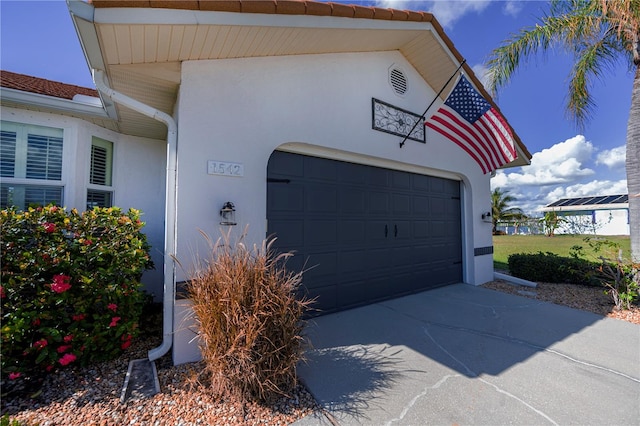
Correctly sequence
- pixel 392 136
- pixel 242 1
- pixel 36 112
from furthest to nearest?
pixel 392 136 < pixel 36 112 < pixel 242 1

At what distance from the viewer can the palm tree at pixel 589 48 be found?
5.33 meters

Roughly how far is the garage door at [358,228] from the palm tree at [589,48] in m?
3.33

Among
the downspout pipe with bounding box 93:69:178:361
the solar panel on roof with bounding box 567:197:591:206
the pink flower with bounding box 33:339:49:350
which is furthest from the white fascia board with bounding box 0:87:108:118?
the solar panel on roof with bounding box 567:197:591:206

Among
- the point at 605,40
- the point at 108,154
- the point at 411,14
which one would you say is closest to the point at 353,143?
the point at 411,14

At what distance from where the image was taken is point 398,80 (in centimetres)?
559

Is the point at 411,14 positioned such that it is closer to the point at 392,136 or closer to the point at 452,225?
the point at 392,136

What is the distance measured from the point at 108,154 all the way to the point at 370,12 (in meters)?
5.04

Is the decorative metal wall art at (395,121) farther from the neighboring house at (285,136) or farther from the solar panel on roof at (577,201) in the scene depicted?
the solar panel on roof at (577,201)

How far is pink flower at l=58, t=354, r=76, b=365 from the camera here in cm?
274

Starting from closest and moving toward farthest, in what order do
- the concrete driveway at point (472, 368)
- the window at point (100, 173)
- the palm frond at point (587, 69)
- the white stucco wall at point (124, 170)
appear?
the concrete driveway at point (472, 368)
the white stucco wall at point (124, 170)
the window at point (100, 173)
the palm frond at point (587, 69)

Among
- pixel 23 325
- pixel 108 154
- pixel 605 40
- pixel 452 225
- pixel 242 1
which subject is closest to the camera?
pixel 23 325

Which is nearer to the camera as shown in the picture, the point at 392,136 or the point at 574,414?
the point at 574,414

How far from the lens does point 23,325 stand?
8.55 ft

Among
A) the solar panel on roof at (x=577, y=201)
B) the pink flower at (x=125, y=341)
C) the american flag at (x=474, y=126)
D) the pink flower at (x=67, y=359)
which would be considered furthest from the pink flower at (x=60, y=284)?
the solar panel on roof at (x=577, y=201)
